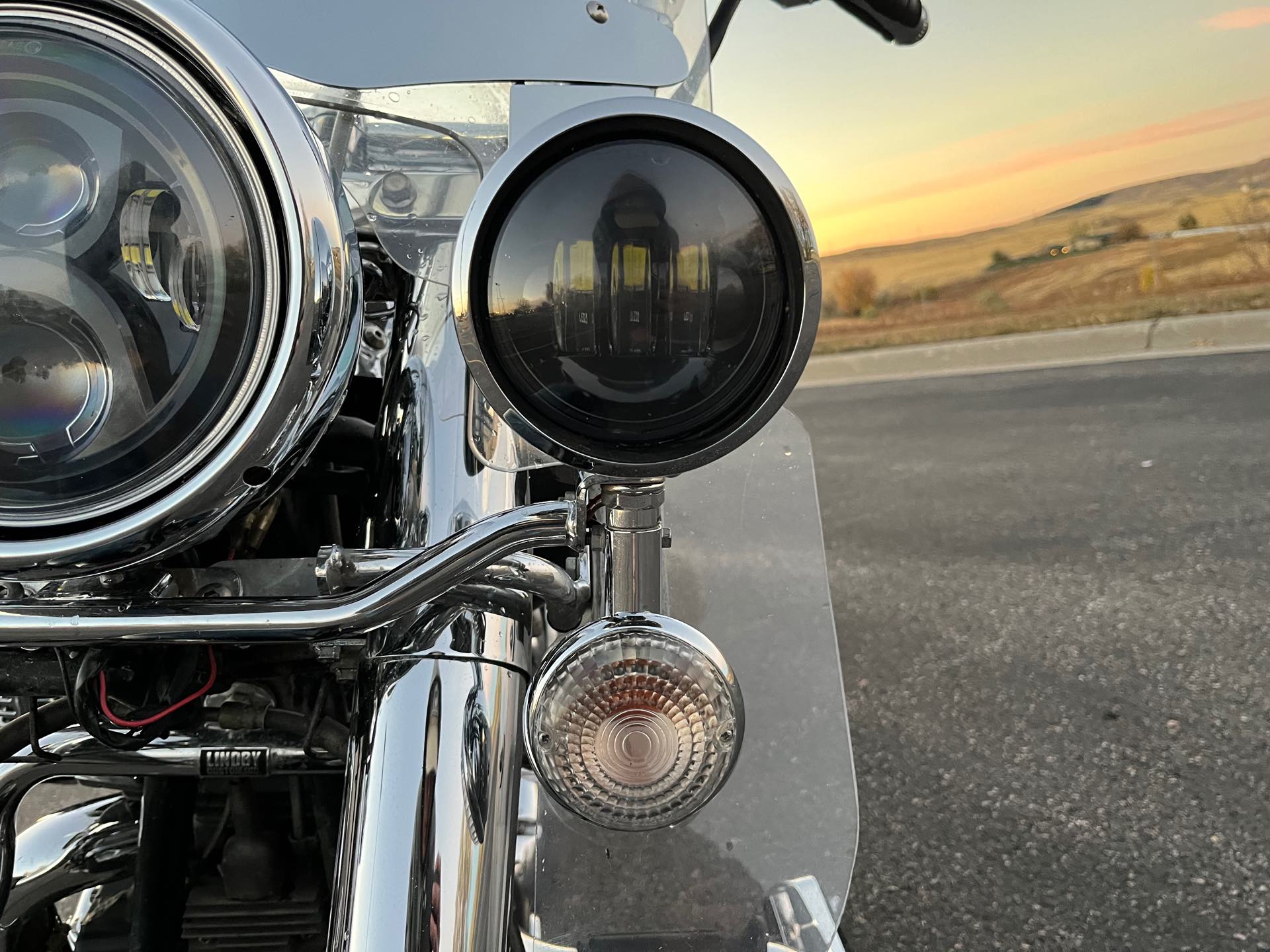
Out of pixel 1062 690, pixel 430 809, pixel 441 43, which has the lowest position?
pixel 1062 690

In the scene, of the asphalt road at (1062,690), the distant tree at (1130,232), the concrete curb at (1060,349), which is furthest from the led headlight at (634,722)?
the distant tree at (1130,232)

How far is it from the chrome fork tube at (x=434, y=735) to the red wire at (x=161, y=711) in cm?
13

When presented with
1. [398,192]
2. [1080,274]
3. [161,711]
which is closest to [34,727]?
[161,711]

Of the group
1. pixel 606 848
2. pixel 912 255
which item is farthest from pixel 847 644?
pixel 912 255

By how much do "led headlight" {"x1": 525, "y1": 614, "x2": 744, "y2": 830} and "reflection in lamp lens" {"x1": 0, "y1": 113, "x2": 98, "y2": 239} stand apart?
46 centimetres

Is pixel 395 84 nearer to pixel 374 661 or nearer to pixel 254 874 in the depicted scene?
pixel 374 661

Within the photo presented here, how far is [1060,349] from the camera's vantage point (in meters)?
9.70

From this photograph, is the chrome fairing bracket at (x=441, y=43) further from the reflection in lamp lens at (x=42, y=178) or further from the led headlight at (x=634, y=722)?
the led headlight at (x=634, y=722)

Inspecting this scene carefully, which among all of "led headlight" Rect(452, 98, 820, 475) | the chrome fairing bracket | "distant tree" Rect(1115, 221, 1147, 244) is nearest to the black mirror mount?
the chrome fairing bracket

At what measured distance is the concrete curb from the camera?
355 inches

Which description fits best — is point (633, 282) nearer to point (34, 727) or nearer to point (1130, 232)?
point (34, 727)

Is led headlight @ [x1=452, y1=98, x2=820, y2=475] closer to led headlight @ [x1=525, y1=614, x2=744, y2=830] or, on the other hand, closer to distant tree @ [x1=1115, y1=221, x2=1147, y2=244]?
led headlight @ [x1=525, y1=614, x2=744, y2=830]

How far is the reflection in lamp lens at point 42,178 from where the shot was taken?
2.15 feet

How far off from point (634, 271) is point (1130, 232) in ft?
46.1
